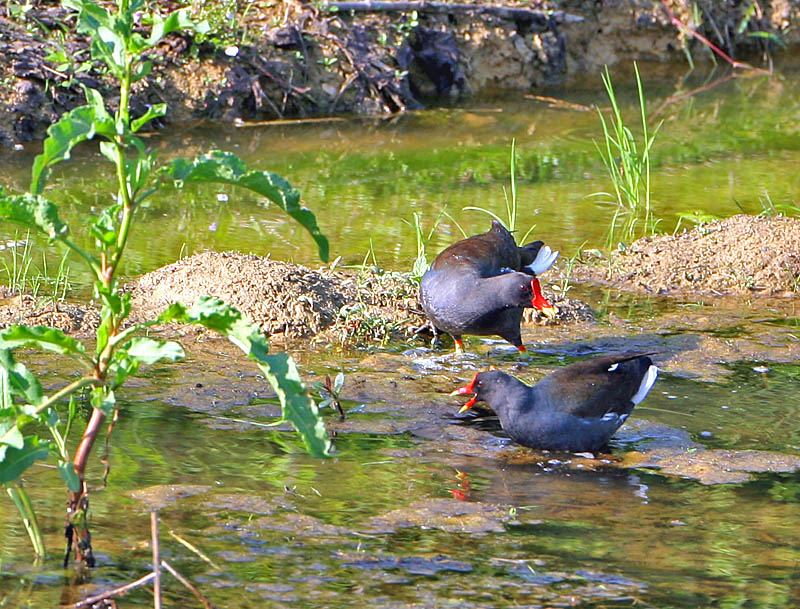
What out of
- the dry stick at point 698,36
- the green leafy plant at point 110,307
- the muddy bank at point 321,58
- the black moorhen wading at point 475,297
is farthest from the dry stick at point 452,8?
the green leafy plant at point 110,307

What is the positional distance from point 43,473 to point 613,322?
339cm

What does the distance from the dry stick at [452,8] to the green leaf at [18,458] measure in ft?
26.7

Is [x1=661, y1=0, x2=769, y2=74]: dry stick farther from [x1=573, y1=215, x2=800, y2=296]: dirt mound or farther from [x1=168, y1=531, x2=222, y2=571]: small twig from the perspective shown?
[x1=168, y1=531, x2=222, y2=571]: small twig

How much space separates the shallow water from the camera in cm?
321

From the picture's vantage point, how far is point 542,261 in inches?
250

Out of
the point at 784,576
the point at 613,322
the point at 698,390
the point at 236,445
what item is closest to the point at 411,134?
the point at 613,322

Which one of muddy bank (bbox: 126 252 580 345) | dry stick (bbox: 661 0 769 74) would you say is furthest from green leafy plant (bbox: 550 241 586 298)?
dry stick (bbox: 661 0 769 74)

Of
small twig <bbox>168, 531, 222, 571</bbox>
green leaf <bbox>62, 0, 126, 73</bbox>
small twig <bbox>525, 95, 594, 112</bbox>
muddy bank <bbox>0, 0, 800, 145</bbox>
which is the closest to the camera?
green leaf <bbox>62, 0, 126, 73</bbox>

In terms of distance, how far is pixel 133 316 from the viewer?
583 centimetres

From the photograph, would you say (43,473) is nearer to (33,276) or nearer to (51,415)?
(51,415)

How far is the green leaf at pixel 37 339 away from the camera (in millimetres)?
2889

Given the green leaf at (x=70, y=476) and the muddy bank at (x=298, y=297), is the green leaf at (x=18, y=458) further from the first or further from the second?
the muddy bank at (x=298, y=297)

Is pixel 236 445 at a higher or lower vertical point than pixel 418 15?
lower

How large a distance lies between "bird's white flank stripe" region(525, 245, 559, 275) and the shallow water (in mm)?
439
